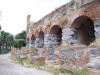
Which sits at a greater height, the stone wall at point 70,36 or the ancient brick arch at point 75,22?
the ancient brick arch at point 75,22

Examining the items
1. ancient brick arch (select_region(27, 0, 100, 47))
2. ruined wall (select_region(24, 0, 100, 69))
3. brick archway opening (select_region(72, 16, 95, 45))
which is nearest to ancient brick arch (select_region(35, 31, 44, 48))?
ruined wall (select_region(24, 0, 100, 69))

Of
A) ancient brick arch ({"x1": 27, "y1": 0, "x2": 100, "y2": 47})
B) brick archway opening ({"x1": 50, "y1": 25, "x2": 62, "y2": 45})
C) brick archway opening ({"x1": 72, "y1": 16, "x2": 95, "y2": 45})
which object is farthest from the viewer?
brick archway opening ({"x1": 50, "y1": 25, "x2": 62, "y2": 45})

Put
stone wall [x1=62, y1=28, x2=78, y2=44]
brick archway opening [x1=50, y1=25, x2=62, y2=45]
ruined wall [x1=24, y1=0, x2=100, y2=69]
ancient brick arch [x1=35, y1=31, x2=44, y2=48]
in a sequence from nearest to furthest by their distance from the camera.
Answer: ruined wall [x1=24, y1=0, x2=100, y2=69] → stone wall [x1=62, y1=28, x2=78, y2=44] → brick archway opening [x1=50, y1=25, x2=62, y2=45] → ancient brick arch [x1=35, y1=31, x2=44, y2=48]

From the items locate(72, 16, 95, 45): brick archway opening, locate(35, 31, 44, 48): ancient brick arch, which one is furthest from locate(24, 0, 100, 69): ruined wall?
locate(35, 31, 44, 48): ancient brick arch

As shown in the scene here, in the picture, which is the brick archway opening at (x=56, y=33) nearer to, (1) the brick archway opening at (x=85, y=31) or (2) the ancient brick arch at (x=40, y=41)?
(1) the brick archway opening at (x=85, y=31)

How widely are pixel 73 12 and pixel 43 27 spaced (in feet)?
Answer: 11.8

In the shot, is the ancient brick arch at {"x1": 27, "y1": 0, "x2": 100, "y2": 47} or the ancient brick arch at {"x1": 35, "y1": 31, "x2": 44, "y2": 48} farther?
the ancient brick arch at {"x1": 35, "y1": 31, "x2": 44, "y2": 48}

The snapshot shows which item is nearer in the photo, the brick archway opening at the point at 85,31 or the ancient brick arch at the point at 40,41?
the brick archway opening at the point at 85,31

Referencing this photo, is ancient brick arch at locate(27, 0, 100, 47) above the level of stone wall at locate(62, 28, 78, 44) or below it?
above

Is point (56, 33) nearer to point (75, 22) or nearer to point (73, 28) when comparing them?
point (73, 28)

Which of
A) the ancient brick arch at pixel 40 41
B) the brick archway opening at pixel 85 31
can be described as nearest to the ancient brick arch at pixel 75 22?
the brick archway opening at pixel 85 31

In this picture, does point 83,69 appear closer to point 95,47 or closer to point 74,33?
point 95,47

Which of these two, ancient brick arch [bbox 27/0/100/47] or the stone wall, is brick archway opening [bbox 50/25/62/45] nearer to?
ancient brick arch [bbox 27/0/100/47]

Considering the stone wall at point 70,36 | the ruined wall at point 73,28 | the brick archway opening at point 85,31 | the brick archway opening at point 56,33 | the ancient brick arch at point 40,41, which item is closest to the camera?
the ruined wall at point 73,28
